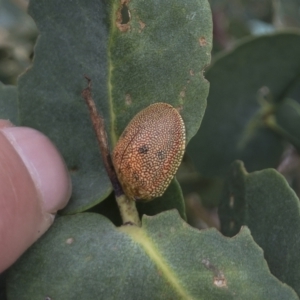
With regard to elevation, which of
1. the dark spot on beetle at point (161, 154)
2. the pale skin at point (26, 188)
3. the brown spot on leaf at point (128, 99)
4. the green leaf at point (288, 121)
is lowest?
the green leaf at point (288, 121)

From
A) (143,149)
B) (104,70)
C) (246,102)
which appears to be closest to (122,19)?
(104,70)

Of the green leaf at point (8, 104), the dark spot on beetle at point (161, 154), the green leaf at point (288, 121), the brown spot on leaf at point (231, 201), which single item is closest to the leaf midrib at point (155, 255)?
the dark spot on beetle at point (161, 154)

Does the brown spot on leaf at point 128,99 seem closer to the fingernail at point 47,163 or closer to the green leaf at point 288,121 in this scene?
the fingernail at point 47,163

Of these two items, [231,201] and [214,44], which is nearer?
[231,201]

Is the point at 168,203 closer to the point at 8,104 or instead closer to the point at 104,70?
the point at 104,70

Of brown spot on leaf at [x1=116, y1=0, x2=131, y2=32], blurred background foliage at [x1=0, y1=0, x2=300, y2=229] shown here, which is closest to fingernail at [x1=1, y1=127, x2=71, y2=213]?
brown spot on leaf at [x1=116, y1=0, x2=131, y2=32]

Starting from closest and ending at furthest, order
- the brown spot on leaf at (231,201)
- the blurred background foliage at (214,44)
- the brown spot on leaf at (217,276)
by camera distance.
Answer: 1. the brown spot on leaf at (217,276)
2. the brown spot on leaf at (231,201)
3. the blurred background foliage at (214,44)
